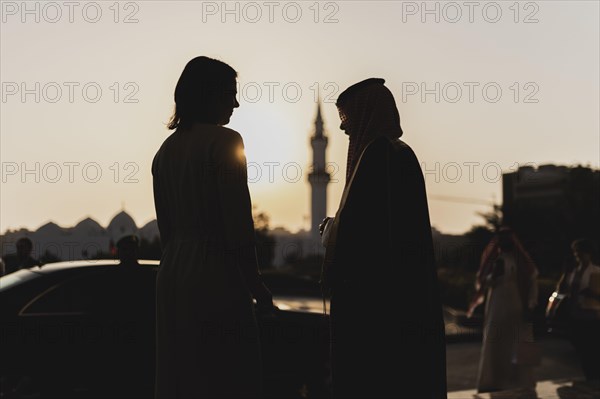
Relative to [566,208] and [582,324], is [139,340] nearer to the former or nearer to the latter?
[582,324]

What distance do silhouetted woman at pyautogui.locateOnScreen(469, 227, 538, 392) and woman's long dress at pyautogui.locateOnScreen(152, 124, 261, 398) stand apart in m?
7.98

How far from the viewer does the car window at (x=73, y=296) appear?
8180 millimetres

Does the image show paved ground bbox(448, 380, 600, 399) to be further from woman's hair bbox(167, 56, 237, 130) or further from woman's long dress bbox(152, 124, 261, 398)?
woman's hair bbox(167, 56, 237, 130)

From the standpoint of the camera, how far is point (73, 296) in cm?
833

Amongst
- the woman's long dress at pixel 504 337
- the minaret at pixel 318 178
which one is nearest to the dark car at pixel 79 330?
the woman's long dress at pixel 504 337

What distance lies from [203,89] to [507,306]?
331 inches

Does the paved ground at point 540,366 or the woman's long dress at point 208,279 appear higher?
the woman's long dress at point 208,279

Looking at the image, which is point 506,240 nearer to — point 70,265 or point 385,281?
point 70,265

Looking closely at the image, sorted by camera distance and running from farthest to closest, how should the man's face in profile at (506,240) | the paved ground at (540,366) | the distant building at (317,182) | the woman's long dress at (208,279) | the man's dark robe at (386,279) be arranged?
the distant building at (317,182), the paved ground at (540,366), the man's face in profile at (506,240), the man's dark robe at (386,279), the woman's long dress at (208,279)

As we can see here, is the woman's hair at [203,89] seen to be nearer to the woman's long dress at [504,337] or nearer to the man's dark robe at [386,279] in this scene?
the man's dark robe at [386,279]

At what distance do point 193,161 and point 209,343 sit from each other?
725 millimetres

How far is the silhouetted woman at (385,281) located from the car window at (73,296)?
417 centimetres

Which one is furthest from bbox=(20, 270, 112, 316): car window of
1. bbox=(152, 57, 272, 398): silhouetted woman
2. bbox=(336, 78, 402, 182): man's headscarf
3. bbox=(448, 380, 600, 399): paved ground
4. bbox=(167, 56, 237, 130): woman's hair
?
bbox=(167, 56, 237, 130): woman's hair

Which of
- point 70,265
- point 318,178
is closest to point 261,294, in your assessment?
point 70,265
